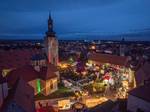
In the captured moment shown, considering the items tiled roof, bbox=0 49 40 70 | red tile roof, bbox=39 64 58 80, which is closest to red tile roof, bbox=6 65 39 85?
red tile roof, bbox=39 64 58 80

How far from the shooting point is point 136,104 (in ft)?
104

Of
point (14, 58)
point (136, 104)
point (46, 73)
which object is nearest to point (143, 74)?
point (136, 104)

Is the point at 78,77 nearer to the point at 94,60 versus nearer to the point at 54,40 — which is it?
the point at 54,40

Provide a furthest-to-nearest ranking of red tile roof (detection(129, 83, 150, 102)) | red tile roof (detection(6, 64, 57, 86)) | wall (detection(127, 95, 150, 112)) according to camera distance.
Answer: red tile roof (detection(6, 64, 57, 86)), red tile roof (detection(129, 83, 150, 102)), wall (detection(127, 95, 150, 112))

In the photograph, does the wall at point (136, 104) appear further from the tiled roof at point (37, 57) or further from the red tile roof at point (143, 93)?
the tiled roof at point (37, 57)

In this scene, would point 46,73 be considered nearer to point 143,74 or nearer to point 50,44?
point 50,44

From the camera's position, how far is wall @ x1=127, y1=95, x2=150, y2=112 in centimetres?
2991

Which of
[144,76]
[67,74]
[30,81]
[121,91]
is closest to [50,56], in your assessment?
[67,74]

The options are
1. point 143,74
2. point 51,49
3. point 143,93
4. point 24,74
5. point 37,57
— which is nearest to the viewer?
point 143,93

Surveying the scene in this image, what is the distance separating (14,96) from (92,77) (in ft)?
130

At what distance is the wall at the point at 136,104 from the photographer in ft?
98.1

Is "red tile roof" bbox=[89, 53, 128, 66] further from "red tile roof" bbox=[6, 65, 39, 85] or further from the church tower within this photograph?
"red tile roof" bbox=[6, 65, 39, 85]

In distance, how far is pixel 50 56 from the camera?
204 feet

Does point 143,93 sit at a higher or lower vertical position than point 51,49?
lower
